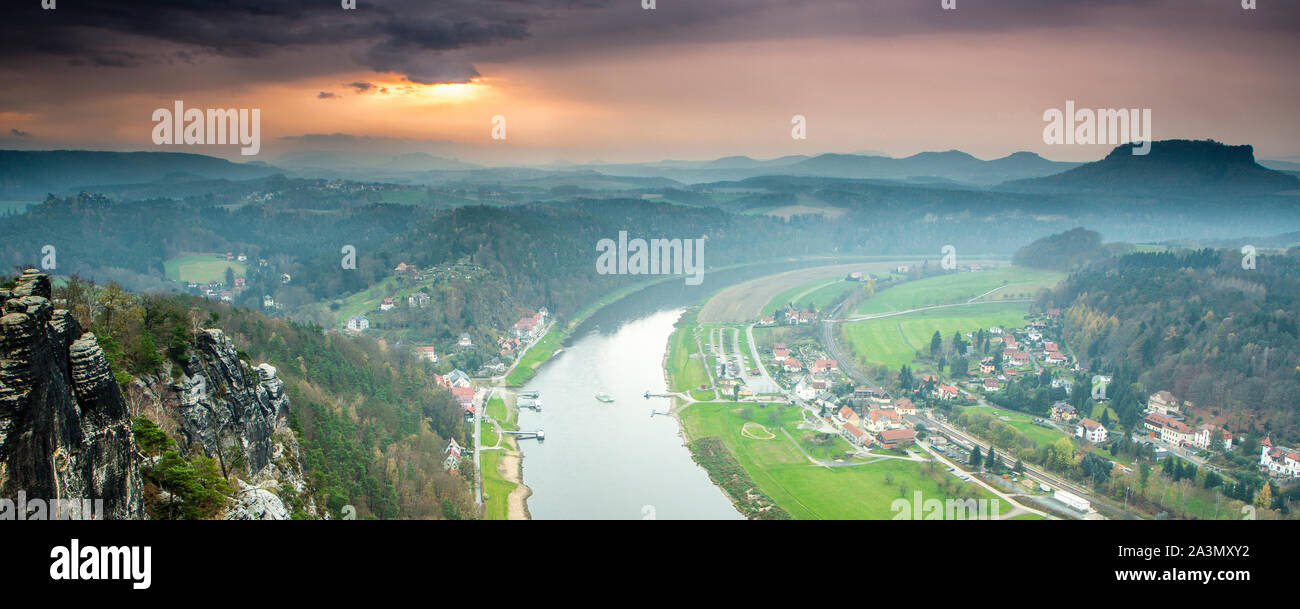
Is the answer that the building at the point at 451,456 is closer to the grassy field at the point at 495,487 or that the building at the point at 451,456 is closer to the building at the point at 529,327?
the grassy field at the point at 495,487

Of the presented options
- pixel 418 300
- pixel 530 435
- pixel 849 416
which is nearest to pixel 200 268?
pixel 418 300

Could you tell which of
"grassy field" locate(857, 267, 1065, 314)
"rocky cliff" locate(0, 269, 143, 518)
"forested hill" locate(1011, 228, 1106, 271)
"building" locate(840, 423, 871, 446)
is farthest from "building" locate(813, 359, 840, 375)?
"forested hill" locate(1011, 228, 1106, 271)

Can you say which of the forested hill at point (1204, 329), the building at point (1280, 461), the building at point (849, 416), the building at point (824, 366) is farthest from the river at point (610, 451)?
the forested hill at point (1204, 329)

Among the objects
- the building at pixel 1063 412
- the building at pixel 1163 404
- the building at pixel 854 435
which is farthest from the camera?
the building at pixel 1163 404

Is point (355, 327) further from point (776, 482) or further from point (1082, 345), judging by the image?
point (1082, 345)

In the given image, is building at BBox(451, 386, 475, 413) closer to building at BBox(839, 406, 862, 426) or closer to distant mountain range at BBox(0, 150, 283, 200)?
building at BBox(839, 406, 862, 426)
